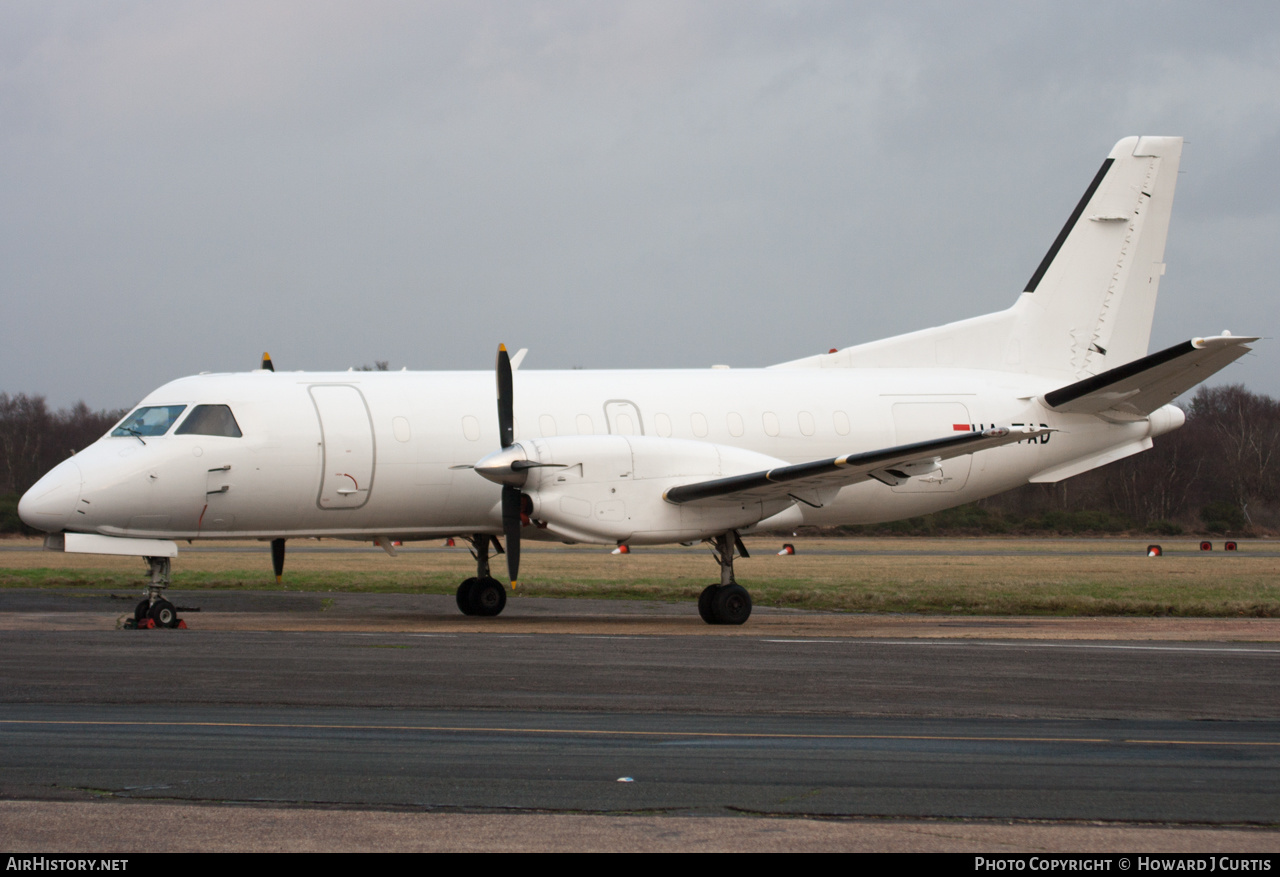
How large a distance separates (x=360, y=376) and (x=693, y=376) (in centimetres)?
552

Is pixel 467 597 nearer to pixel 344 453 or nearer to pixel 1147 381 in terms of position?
pixel 344 453

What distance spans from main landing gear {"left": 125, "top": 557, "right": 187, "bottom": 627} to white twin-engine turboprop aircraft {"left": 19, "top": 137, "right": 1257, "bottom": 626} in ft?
0.10

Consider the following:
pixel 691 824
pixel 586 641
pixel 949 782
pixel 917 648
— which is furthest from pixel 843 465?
pixel 691 824

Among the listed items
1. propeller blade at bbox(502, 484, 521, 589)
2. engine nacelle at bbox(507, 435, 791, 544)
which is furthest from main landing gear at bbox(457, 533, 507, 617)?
engine nacelle at bbox(507, 435, 791, 544)

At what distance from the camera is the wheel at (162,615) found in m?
16.7

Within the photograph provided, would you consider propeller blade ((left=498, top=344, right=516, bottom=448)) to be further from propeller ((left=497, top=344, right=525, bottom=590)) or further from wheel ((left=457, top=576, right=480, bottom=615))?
wheel ((left=457, top=576, right=480, bottom=615))

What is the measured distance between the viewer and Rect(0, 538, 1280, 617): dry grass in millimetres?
24031

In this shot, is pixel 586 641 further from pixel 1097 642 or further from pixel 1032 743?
pixel 1032 743

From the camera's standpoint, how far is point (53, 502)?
16.5m

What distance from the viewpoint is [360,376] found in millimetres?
19344

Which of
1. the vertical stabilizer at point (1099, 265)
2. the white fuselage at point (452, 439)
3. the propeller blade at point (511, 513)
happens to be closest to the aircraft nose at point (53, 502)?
the white fuselage at point (452, 439)

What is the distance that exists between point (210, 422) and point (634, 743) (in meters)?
11.9

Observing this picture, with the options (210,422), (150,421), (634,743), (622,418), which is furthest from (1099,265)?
(634,743)

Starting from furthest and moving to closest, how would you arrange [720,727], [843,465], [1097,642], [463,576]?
[463,576]
[843,465]
[1097,642]
[720,727]
